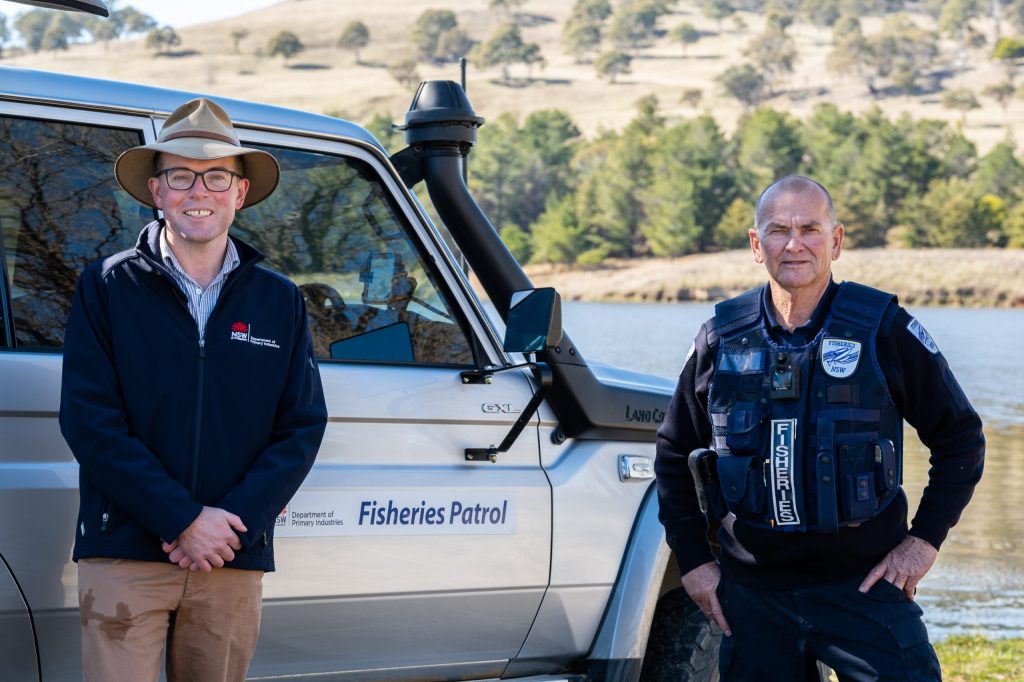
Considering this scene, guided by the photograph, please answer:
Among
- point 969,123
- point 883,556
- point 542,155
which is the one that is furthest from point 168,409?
point 969,123

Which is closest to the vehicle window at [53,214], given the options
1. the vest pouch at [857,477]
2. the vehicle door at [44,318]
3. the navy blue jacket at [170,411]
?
the vehicle door at [44,318]

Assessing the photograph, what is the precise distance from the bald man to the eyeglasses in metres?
1.17

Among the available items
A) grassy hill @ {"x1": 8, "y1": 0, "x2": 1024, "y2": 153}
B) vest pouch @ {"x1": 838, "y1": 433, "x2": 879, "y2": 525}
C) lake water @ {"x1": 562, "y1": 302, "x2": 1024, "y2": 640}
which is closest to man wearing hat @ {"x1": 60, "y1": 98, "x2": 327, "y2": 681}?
vest pouch @ {"x1": 838, "y1": 433, "x2": 879, "y2": 525}

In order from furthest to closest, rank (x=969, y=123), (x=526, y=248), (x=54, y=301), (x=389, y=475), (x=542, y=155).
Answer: (x=969, y=123) → (x=542, y=155) → (x=526, y=248) → (x=389, y=475) → (x=54, y=301)

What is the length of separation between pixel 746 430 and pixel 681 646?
116 centimetres

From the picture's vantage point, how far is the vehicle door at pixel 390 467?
3.34m

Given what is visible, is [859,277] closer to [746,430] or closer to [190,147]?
[746,430]

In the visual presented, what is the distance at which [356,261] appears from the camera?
367 cm

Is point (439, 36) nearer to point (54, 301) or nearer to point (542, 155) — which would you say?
point (542, 155)

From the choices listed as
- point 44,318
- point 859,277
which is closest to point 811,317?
point 44,318

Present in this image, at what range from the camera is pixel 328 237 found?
3.68m

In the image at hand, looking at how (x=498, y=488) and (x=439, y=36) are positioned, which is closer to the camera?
(x=498, y=488)

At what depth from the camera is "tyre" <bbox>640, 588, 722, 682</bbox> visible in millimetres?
3891

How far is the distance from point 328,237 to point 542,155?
101m
